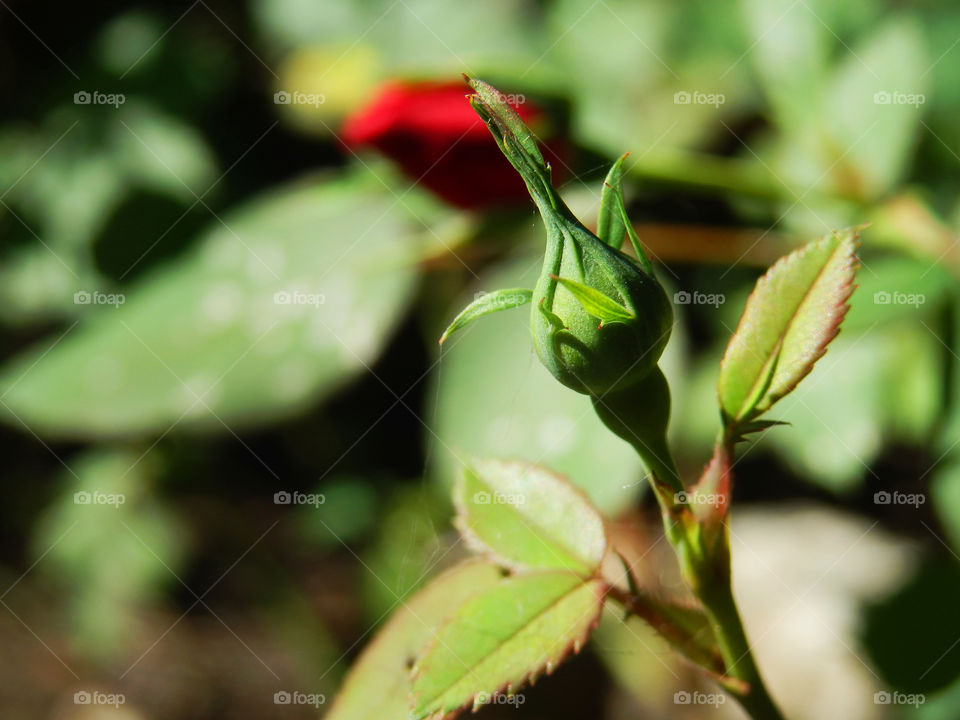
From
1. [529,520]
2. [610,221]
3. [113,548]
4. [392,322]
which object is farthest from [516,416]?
[113,548]

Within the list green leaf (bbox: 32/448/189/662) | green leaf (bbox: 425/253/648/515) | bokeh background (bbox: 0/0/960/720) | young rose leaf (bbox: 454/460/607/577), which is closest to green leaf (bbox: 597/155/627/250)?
young rose leaf (bbox: 454/460/607/577)

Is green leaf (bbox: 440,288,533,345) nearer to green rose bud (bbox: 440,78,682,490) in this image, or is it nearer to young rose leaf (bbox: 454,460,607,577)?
green rose bud (bbox: 440,78,682,490)

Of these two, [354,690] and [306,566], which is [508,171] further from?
[306,566]

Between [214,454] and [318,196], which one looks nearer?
[318,196]

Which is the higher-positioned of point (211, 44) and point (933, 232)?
point (211, 44)

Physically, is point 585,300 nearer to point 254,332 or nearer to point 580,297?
point 580,297

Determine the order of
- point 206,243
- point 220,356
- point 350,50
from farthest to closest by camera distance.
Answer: point 350,50, point 206,243, point 220,356

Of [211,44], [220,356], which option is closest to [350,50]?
[211,44]

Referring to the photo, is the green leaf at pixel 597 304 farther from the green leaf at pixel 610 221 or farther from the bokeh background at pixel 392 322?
the bokeh background at pixel 392 322
